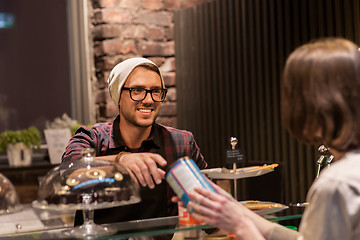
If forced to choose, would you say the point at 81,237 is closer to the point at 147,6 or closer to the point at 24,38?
the point at 147,6

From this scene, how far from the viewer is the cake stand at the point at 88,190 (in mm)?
1398

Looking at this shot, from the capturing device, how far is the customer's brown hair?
3.68 ft

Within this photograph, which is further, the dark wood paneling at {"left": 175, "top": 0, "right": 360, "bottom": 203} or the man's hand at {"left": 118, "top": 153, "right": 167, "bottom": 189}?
the dark wood paneling at {"left": 175, "top": 0, "right": 360, "bottom": 203}

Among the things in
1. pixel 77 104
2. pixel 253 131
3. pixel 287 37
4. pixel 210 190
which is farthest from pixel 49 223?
pixel 210 190

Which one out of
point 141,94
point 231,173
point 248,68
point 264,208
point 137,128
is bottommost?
point 264,208

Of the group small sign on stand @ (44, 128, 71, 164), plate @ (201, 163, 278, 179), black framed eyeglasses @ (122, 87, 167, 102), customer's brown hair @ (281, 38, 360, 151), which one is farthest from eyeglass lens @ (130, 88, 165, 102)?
small sign on stand @ (44, 128, 71, 164)

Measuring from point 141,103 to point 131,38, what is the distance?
1.63m

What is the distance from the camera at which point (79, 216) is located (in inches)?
77.8

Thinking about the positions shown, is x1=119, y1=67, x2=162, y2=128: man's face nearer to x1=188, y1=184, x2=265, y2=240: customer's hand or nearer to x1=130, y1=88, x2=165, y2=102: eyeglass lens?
x1=130, y1=88, x2=165, y2=102: eyeglass lens

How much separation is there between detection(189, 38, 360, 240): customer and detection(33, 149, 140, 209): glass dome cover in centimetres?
46

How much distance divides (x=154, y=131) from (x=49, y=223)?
1353 mm

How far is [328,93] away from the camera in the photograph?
1120 mm

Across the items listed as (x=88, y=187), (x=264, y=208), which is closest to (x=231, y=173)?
(x=264, y=208)

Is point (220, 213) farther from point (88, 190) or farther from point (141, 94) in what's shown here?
point (141, 94)
